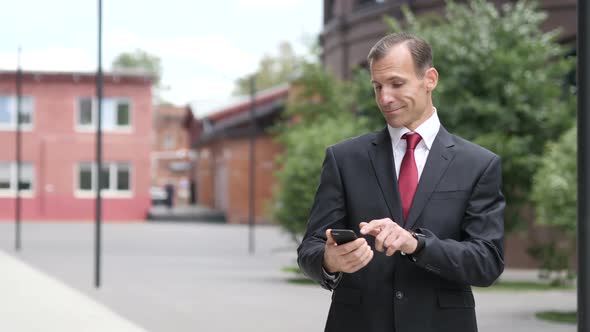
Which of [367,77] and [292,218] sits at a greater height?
[367,77]

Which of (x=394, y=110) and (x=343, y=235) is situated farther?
(x=394, y=110)

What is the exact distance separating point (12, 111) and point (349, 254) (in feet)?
171

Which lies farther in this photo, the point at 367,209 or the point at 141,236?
the point at 141,236

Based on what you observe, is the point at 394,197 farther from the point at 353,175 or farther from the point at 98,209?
the point at 98,209

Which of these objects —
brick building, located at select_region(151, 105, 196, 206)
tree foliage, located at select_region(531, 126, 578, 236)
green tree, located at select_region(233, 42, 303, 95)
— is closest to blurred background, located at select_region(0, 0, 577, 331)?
tree foliage, located at select_region(531, 126, 578, 236)

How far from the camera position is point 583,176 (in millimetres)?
3676

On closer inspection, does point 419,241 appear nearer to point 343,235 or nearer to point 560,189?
point 343,235

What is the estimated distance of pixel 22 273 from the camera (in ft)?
69.1

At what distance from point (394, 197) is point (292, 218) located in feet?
59.0

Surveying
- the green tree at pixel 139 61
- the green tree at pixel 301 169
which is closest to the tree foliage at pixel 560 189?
the green tree at pixel 301 169

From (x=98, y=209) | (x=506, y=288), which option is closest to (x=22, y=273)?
(x=98, y=209)

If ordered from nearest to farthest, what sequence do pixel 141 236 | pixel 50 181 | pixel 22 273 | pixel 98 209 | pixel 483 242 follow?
1. pixel 483 242
2. pixel 98 209
3. pixel 22 273
4. pixel 141 236
5. pixel 50 181

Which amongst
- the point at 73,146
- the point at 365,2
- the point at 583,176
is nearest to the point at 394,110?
the point at 583,176

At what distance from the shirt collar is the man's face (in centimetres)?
3
